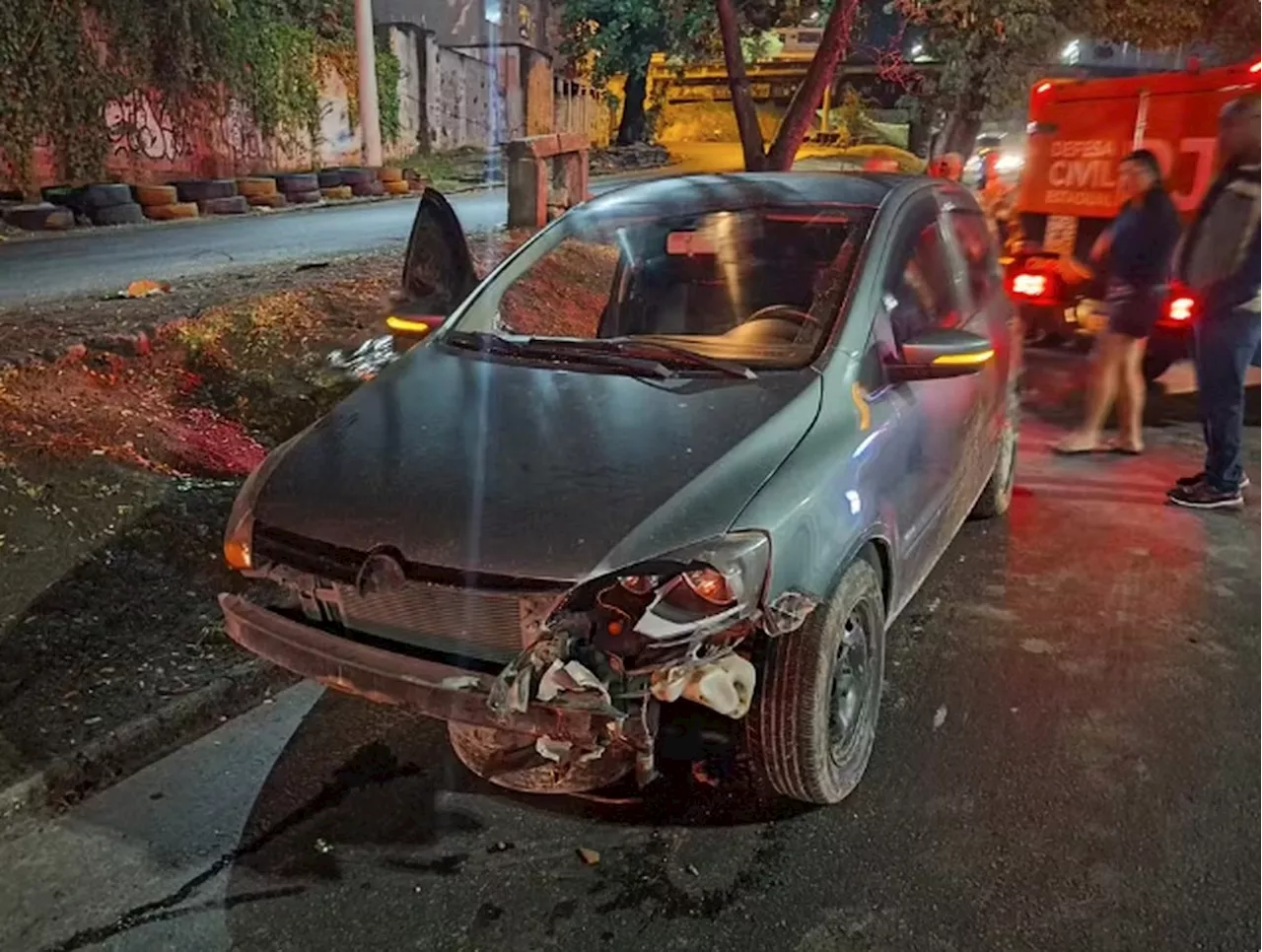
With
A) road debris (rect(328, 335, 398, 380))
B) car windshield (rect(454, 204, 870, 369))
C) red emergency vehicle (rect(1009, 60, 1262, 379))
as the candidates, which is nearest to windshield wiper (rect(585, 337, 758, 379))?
car windshield (rect(454, 204, 870, 369))

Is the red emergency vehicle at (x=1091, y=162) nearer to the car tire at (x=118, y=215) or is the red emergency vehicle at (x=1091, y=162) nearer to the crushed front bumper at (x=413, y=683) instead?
the crushed front bumper at (x=413, y=683)

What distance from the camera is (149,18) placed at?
18250 millimetres

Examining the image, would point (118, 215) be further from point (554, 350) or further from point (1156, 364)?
point (554, 350)

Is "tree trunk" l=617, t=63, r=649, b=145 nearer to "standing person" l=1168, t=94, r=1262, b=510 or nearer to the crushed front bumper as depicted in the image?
"standing person" l=1168, t=94, r=1262, b=510

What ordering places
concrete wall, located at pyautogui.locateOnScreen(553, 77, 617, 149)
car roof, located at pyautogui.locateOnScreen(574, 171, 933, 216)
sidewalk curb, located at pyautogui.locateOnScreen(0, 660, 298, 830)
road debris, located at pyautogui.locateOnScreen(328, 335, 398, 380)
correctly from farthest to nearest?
1. concrete wall, located at pyautogui.locateOnScreen(553, 77, 617, 149)
2. road debris, located at pyautogui.locateOnScreen(328, 335, 398, 380)
3. car roof, located at pyautogui.locateOnScreen(574, 171, 933, 216)
4. sidewalk curb, located at pyautogui.locateOnScreen(0, 660, 298, 830)

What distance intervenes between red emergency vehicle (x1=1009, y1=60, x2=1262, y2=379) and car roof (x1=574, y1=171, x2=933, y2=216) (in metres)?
3.81

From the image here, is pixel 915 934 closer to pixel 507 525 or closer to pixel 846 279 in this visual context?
pixel 507 525

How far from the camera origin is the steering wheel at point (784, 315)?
3.64m

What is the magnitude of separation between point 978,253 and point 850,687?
8.27 feet

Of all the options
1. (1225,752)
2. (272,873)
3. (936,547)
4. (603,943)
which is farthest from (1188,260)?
(272,873)

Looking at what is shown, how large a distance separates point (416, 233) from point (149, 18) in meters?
16.4

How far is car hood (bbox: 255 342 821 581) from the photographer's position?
2.74 metres

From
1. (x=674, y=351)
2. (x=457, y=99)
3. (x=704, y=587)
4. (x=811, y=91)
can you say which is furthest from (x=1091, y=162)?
(x=457, y=99)

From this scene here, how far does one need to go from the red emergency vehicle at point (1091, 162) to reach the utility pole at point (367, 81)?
43.2 feet
